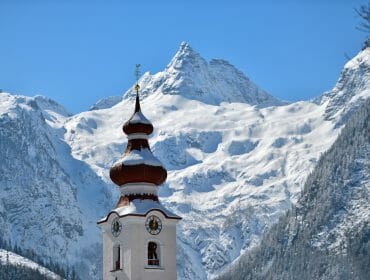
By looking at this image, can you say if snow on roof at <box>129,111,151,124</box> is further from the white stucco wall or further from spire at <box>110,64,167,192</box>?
the white stucco wall

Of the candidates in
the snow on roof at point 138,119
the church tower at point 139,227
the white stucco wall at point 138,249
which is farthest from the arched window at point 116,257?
the snow on roof at point 138,119

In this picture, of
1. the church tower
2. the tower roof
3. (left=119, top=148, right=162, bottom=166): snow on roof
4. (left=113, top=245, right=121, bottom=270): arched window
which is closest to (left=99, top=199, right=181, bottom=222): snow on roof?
the church tower

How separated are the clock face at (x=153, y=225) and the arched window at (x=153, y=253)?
0.66m

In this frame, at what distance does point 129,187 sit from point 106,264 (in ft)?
14.7

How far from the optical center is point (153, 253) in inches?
2832

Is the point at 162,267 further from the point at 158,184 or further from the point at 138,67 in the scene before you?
the point at 138,67

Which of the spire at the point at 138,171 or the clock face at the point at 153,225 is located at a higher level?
the spire at the point at 138,171

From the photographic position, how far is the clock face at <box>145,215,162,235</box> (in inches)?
2820

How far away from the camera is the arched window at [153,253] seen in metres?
71.4

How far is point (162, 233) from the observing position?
72.1 meters

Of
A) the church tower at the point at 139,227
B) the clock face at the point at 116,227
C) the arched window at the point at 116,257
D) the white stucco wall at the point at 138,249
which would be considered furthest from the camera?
the clock face at the point at 116,227

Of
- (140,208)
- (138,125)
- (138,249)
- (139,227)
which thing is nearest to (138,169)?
(140,208)

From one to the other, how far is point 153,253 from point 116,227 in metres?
2.51

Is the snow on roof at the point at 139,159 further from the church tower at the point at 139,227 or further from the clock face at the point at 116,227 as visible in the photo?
the clock face at the point at 116,227
